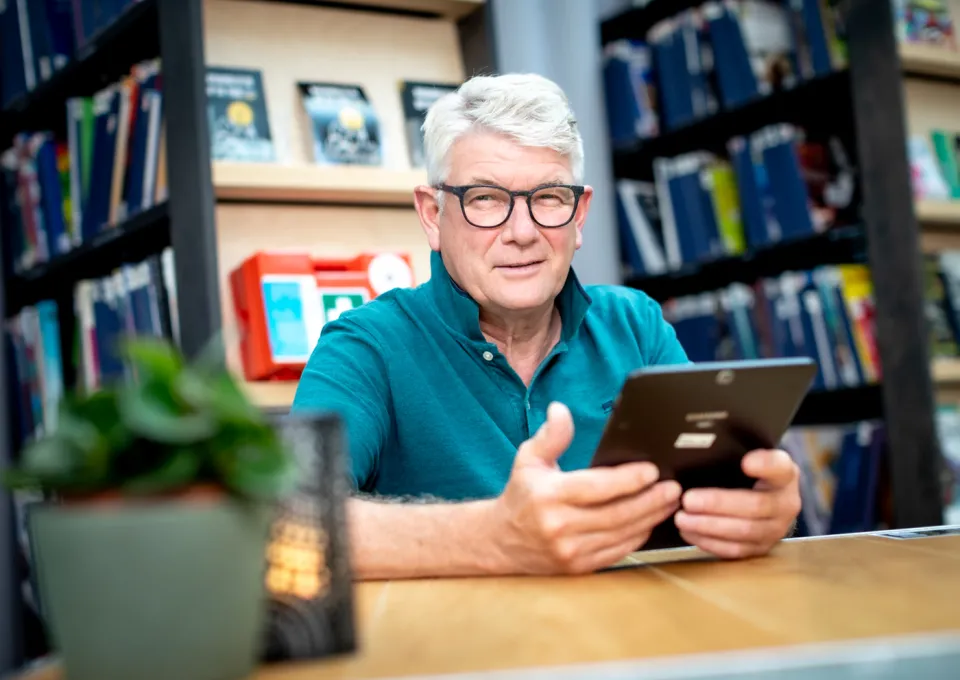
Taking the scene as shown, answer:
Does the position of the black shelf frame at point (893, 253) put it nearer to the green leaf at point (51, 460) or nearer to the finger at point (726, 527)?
the finger at point (726, 527)

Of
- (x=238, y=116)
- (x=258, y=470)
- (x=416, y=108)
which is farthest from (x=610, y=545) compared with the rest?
(x=416, y=108)

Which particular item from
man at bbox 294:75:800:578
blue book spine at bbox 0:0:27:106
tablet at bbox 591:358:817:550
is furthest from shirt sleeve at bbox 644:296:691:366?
Answer: blue book spine at bbox 0:0:27:106

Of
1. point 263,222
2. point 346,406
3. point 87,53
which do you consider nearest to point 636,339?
point 346,406

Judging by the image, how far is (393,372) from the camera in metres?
1.57

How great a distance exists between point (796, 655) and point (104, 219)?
2410 mm

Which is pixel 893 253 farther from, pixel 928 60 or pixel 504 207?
pixel 504 207

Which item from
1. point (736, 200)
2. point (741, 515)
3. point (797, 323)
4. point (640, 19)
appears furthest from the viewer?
point (640, 19)

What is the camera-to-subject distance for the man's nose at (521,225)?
1577 millimetres

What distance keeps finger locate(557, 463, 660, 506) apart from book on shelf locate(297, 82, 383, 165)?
1.59 metres

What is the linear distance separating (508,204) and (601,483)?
28.3 inches

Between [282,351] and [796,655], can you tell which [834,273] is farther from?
[796,655]

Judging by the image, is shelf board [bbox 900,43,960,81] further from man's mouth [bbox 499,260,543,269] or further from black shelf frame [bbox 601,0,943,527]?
man's mouth [bbox 499,260,543,269]

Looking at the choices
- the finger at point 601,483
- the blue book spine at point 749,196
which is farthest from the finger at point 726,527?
the blue book spine at point 749,196

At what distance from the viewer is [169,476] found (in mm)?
540
